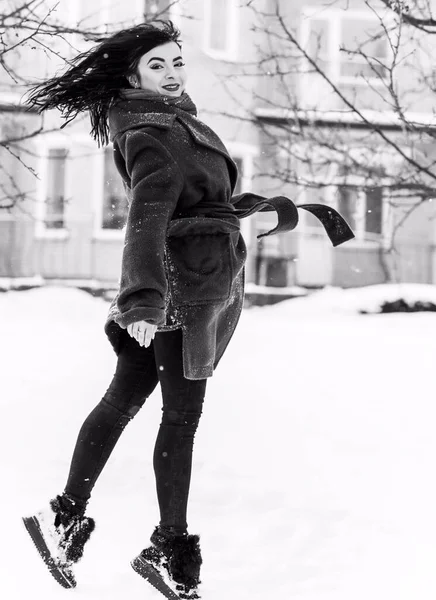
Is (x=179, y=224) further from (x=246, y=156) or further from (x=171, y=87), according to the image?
(x=246, y=156)

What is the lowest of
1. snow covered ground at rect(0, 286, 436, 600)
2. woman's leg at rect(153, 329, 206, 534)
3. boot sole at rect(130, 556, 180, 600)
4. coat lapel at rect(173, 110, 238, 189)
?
snow covered ground at rect(0, 286, 436, 600)

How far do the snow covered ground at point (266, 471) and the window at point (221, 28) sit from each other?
8314mm

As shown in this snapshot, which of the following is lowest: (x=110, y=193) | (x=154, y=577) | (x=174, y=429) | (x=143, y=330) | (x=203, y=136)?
(x=154, y=577)

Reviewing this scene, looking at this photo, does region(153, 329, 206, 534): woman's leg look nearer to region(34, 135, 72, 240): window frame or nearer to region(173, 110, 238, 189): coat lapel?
region(173, 110, 238, 189): coat lapel

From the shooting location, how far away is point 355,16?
632 inches

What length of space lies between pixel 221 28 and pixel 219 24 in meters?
0.08

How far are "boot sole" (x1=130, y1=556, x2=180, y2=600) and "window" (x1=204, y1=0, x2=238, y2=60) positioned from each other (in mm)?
13238

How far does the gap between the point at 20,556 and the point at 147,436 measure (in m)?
1.92

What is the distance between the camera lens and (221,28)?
1494cm

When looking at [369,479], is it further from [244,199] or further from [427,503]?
[244,199]

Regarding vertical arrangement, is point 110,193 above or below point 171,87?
above

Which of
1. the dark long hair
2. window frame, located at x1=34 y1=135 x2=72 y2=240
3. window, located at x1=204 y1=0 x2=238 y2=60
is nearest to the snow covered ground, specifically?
the dark long hair

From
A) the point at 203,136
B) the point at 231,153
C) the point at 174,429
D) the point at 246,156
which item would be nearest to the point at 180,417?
the point at 174,429

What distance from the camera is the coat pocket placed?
2.57m
